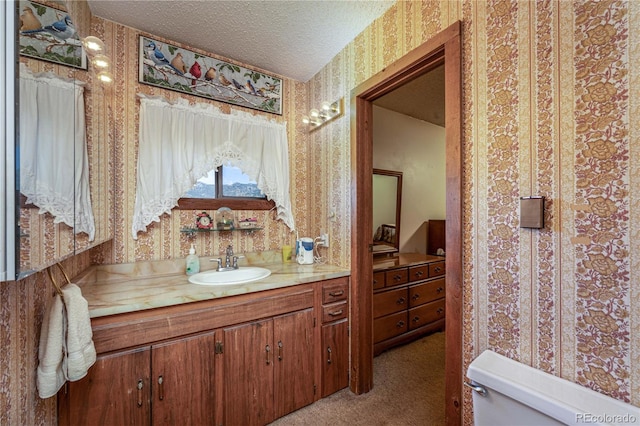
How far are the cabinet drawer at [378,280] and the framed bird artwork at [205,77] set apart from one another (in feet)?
5.57

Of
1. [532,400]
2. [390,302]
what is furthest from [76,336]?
[390,302]

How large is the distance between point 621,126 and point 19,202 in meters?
1.70

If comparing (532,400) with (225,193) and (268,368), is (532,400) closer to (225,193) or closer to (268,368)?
(268,368)

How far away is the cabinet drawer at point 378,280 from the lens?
2303 mm

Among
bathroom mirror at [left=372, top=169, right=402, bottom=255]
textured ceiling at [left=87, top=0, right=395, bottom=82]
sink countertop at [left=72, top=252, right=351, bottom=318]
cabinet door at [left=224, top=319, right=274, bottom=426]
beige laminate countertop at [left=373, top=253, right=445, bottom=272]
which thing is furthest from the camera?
bathroom mirror at [left=372, top=169, right=402, bottom=255]

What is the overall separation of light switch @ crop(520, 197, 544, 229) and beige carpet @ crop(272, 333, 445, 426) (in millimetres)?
1399

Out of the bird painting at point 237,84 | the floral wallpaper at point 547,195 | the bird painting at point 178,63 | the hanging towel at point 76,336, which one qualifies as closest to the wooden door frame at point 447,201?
the floral wallpaper at point 547,195

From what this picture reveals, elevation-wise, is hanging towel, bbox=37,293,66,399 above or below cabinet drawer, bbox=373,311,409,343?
above

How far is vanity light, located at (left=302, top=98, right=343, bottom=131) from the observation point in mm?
2055

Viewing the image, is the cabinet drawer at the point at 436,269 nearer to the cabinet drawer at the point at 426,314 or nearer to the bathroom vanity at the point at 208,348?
the cabinet drawer at the point at 426,314

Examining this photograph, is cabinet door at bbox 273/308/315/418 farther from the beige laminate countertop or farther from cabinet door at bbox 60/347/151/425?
the beige laminate countertop

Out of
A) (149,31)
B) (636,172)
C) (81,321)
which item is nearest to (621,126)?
(636,172)

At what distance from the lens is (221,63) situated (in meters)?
2.09

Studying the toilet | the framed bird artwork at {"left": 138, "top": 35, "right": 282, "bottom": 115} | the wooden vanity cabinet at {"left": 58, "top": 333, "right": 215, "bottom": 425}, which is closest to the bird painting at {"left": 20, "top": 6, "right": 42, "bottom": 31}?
the framed bird artwork at {"left": 138, "top": 35, "right": 282, "bottom": 115}
